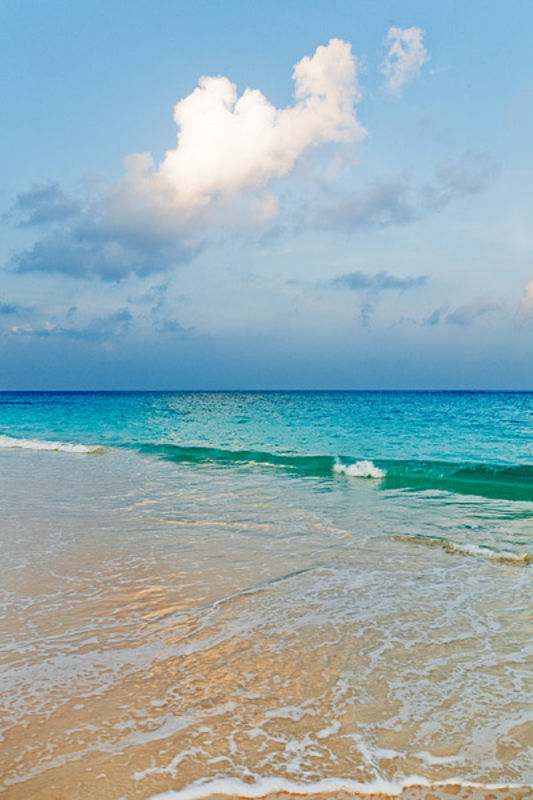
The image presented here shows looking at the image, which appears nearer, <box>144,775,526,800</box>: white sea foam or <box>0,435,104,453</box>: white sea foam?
<box>144,775,526,800</box>: white sea foam

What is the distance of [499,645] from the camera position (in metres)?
4.87

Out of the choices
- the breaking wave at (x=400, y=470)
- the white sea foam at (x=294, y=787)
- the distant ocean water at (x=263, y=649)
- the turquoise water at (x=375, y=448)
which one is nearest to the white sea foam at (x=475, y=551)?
the distant ocean water at (x=263, y=649)

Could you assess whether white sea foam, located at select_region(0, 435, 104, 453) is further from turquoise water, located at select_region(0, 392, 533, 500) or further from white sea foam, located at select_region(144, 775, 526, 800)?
white sea foam, located at select_region(144, 775, 526, 800)

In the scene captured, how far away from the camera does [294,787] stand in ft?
9.77

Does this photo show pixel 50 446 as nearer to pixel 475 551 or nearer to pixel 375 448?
pixel 375 448

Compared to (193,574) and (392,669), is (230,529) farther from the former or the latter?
(392,669)

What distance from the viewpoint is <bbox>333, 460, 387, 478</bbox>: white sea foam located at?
17.3 m

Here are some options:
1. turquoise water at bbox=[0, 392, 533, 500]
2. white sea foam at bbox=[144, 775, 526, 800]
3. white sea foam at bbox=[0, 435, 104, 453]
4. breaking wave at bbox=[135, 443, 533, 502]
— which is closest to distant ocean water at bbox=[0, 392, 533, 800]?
white sea foam at bbox=[144, 775, 526, 800]

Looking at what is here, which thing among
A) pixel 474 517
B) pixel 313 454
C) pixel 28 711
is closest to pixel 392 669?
pixel 28 711

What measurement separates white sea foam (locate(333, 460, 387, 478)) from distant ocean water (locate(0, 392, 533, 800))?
17.9 feet

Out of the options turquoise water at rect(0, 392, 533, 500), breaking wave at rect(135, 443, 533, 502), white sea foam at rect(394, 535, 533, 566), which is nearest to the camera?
white sea foam at rect(394, 535, 533, 566)

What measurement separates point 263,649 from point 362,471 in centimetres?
1325

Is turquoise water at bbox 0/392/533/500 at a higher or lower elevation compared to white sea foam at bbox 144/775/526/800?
lower

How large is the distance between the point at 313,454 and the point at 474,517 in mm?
11866
